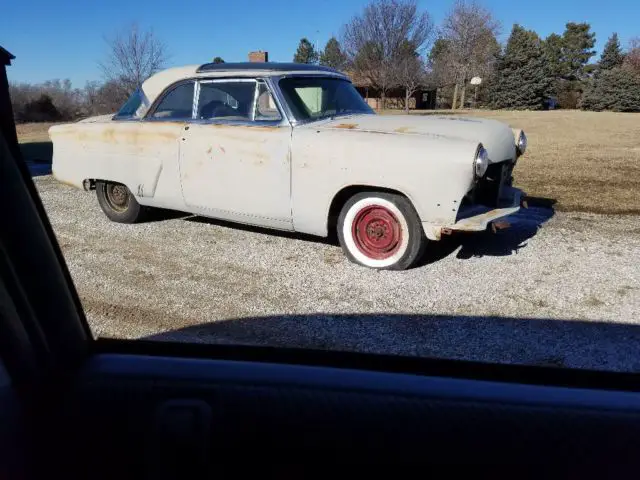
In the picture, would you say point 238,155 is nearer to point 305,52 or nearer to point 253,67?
point 253,67

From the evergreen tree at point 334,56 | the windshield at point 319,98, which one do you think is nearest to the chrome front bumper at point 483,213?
the windshield at point 319,98

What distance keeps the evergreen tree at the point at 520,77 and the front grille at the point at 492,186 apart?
44.6m

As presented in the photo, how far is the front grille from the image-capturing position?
4.85m

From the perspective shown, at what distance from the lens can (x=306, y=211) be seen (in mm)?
4793

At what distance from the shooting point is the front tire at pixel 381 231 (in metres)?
4.51

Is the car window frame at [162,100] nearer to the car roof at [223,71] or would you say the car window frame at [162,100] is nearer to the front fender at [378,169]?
the car roof at [223,71]

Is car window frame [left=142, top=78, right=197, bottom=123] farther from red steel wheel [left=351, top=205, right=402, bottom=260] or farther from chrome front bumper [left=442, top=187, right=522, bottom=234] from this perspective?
chrome front bumper [left=442, top=187, right=522, bottom=234]

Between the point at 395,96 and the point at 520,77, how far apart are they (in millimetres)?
12232

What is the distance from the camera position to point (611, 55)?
167ft

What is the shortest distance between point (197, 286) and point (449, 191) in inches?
81.6

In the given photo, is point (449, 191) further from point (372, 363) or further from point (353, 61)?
point (353, 61)

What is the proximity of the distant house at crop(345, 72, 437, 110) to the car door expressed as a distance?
94.9 ft

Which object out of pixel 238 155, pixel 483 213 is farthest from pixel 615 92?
pixel 238 155

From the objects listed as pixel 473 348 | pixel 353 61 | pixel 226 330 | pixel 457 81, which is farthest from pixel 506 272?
pixel 457 81
